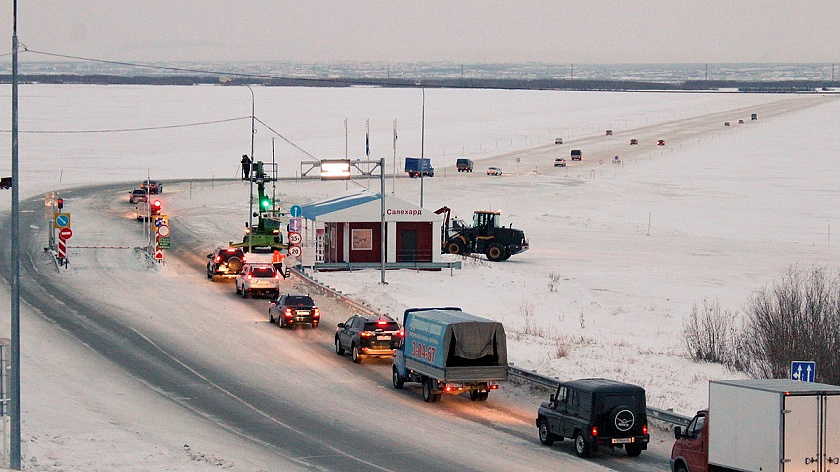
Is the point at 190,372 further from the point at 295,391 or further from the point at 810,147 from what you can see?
the point at 810,147

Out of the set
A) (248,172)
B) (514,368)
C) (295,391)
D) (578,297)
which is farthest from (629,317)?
(248,172)

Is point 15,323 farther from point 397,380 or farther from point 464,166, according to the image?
point 464,166

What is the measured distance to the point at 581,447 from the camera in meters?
23.7

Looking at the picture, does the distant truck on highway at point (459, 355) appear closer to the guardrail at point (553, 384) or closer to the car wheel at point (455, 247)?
the guardrail at point (553, 384)

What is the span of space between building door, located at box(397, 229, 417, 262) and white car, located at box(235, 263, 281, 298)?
10.5m

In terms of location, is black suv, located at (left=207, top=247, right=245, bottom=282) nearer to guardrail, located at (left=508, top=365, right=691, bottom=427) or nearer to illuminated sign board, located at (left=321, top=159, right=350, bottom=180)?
illuminated sign board, located at (left=321, top=159, right=350, bottom=180)

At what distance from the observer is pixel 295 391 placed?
30.3 meters

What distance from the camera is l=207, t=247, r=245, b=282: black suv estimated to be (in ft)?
167

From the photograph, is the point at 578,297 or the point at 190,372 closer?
the point at 190,372

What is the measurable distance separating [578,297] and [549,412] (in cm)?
2401

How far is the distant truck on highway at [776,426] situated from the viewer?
18266 mm

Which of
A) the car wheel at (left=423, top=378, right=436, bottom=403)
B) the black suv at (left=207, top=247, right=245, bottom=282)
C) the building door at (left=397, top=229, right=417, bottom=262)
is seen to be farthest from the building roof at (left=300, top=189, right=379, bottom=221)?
the car wheel at (left=423, top=378, right=436, bottom=403)

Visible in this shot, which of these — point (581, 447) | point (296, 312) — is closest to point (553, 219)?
point (296, 312)

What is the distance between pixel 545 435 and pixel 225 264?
28.4 meters
